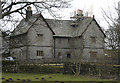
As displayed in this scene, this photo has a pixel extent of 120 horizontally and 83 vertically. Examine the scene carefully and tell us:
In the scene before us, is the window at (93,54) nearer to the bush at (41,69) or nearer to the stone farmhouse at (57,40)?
the stone farmhouse at (57,40)

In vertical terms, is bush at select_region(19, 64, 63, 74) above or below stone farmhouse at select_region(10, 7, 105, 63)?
below

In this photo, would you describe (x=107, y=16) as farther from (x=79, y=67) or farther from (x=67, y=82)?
(x=67, y=82)

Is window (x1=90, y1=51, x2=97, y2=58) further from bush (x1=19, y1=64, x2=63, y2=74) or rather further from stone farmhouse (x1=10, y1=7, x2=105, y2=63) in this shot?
bush (x1=19, y1=64, x2=63, y2=74)

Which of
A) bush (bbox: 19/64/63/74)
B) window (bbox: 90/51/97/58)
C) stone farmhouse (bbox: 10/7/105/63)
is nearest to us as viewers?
bush (bbox: 19/64/63/74)

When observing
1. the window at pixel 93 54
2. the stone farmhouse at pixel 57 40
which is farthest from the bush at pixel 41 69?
the window at pixel 93 54

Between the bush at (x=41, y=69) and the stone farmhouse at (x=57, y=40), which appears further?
the stone farmhouse at (x=57, y=40)

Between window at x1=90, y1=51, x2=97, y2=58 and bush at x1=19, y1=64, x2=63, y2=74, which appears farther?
window at x1=90, y1=51, x2=97, y2=58

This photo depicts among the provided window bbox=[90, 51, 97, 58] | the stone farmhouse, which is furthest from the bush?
window bbox=[90, 51, 97, 58]

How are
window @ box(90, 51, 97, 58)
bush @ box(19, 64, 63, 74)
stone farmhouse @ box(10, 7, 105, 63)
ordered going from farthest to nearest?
window @ box(90, 51, 97, 58) < stone farmhouse @ box(10, 7, 105, 63) < bush @ box(19, 64, 63, 74)

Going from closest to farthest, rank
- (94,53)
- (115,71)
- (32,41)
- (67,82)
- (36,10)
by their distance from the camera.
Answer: (67,82) → (36,10) → (115,71) → (32,41) → (94,53)

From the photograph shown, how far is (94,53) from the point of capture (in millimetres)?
46969

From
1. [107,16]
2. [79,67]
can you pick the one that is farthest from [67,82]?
[107,16]

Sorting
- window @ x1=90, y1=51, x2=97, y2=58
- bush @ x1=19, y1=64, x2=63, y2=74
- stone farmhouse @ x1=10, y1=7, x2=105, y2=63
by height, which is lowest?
bush @ x1=19, y1=64, x2=63, y2=74

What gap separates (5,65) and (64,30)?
2007cm
